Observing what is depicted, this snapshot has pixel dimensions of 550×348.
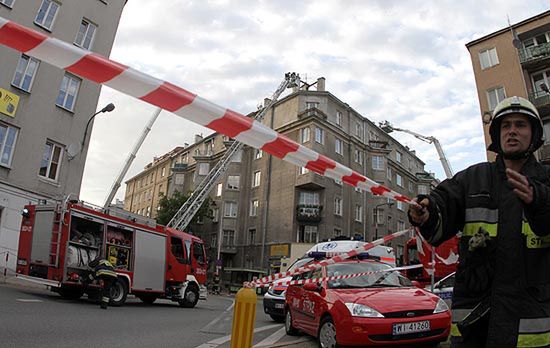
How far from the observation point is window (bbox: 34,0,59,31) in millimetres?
20656

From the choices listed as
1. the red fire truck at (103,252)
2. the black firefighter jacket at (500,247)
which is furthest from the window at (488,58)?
the black firefighter jacket at (500,247)

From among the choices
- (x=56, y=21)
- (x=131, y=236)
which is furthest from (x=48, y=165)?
(x=131, y=236)

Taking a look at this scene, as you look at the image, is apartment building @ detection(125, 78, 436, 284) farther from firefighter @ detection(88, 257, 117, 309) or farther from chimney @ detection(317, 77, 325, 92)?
firefighter @ detection(88, 257, 117, 309)

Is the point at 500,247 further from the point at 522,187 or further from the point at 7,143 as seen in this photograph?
the point at 7,143

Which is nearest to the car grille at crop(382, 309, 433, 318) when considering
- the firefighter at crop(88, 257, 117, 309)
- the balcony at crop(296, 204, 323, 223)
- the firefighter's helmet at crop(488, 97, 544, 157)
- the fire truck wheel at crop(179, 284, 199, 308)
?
the firefighter's helmet at crop(488, 97, 544, 157)

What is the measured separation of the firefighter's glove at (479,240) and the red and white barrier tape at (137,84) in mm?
1010

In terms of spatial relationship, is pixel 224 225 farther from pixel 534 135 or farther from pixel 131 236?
pixel 534 135

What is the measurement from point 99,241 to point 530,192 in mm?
13381

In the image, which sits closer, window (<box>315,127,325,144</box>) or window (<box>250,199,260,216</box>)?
window (<box>315,127,325,144</box>)

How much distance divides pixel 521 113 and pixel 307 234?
112 feet

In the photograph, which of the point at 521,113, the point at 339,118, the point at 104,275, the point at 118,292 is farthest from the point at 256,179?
the point at 521,113

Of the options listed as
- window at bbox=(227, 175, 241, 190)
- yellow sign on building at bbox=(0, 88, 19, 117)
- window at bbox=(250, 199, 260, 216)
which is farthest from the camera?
window at bbox=(227, 175, 241, 190)

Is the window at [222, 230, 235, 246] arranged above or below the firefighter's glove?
above

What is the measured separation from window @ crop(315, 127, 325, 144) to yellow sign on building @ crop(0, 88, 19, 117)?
75.4 ft
